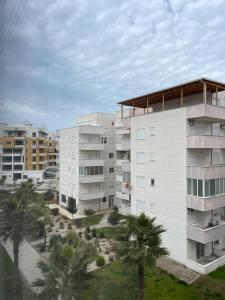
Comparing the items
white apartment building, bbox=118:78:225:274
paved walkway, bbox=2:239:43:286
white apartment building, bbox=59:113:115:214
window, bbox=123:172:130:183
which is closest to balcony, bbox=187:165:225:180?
white apartment building, bbox=118:78:225:274

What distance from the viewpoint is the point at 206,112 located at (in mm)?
7188

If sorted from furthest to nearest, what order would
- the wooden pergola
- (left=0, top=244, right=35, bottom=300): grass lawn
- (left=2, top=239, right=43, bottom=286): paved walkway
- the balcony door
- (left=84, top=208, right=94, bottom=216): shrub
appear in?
(left=84, top=208, right=94, bottom=216): shrub
the balcony door
the wooden pergola
(left=2, top=239, right=43, bottom=286): paved walkway
(left=0, top=244, right=35, bottom=300): grass lawn

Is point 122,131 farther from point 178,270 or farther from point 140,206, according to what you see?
point 178,270

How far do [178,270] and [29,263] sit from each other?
653 cm

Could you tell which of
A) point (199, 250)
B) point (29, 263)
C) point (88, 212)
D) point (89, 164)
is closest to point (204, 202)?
point (199, 250)

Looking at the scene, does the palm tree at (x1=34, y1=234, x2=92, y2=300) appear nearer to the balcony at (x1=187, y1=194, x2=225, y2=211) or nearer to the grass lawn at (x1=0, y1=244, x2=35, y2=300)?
the grass lawn at (x1=0, y1=244, x2=35, y2=300)

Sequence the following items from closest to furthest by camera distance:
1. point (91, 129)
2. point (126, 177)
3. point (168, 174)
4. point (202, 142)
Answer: point (202, 142), point (168, 174), point (126, 177), point (91, 129)

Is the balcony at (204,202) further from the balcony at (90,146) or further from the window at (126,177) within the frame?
the balcony at (90,146)

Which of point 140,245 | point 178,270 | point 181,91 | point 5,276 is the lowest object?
point 178,270

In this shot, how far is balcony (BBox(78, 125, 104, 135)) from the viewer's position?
44.8ft

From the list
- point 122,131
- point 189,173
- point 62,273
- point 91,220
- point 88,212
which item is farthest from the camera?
point 122,131

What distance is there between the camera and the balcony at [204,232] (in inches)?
279

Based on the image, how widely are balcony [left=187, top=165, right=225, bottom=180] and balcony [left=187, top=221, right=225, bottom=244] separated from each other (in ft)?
4.96

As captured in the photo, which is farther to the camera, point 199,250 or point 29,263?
point 199,250
